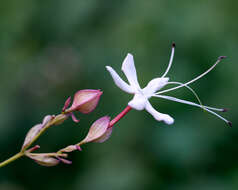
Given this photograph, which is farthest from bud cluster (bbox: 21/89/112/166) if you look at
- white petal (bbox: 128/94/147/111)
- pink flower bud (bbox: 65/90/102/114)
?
white petal (bbox: 128/94/147/111)

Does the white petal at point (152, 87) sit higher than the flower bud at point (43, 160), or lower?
higher

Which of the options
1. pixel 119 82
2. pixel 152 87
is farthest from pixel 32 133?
pixel 152 87

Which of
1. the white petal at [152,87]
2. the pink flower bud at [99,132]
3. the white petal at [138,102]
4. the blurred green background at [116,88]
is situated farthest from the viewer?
the blurred green background at [116,88]

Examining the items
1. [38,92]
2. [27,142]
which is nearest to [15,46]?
[38,92]

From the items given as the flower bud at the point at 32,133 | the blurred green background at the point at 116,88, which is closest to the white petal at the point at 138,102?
the flower bud at the point at 32,133

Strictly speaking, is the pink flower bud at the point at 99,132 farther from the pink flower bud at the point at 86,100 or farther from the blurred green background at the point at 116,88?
the blurred green background at the point at 116,88

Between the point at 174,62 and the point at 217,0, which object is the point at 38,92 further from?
the point at 217,0
